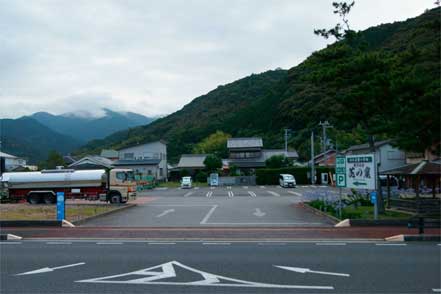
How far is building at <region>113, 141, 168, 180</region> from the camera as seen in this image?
6247 cm

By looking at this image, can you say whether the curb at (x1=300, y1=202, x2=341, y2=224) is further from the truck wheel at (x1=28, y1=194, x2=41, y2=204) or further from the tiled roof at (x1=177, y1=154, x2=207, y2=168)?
the tiled roof at (x1=177, y1=154, x2=207, y2=168)

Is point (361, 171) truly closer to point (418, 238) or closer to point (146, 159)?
point (418, 238)

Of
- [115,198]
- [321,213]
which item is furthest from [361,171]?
[115,198]

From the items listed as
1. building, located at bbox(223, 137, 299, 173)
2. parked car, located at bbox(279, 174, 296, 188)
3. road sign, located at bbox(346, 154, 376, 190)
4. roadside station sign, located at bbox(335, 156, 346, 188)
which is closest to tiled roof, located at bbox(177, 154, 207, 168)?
building, located at bbox(223, 137, 299, 173)

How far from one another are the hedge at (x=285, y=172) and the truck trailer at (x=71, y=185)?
29512 mm

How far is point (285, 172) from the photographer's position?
5444cm

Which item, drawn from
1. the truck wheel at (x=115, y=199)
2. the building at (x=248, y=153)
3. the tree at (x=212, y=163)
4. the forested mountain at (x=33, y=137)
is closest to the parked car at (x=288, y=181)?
the tree at (x=212, y=163)

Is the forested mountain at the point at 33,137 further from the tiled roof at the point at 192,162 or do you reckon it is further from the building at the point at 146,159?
the tiled roof at the point at 192,162

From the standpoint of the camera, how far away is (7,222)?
52.2ft

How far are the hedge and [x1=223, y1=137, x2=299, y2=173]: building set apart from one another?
10.8 m

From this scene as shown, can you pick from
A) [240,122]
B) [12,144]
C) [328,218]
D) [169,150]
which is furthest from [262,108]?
[328,218]

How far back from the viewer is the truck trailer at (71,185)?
87.6ft

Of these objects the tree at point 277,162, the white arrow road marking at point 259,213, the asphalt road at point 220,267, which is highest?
the tree at point 277,162

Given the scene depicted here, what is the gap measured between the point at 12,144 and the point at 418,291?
111 m
